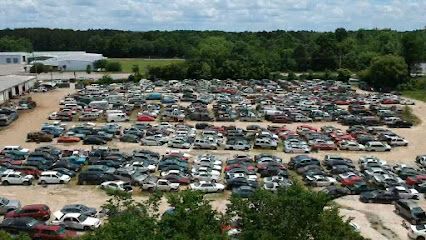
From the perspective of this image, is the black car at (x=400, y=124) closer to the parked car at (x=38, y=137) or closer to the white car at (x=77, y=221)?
the parked car at (x=38, y=137)

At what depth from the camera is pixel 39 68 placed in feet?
298

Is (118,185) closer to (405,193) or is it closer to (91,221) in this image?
(91,221)

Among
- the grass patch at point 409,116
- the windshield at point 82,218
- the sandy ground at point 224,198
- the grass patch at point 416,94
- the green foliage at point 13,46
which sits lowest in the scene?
the sandy ground at point 224,198

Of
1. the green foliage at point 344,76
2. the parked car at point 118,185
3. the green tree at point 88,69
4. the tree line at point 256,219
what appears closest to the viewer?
the tree line at point 256,219

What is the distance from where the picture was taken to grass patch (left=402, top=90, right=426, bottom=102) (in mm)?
64675

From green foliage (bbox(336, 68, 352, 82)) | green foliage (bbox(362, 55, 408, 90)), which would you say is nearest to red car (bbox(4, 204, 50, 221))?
green foliage (bbox(362, 55, 408, 90))

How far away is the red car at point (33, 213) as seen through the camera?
79.1 feet

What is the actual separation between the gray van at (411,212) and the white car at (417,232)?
1.39 m

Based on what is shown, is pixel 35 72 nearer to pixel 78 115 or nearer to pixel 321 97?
pixel 78 115

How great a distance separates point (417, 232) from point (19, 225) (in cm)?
1742

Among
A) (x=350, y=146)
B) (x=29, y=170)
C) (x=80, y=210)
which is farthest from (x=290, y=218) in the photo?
(x=350, y=146)

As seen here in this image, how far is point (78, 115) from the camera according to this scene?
165ft

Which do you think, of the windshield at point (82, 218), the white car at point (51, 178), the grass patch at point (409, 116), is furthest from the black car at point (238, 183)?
the grass patch at point (409, 116)

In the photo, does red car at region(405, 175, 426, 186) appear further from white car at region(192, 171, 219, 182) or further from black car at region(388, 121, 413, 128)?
black car at region(388, 121, 413, 128)
